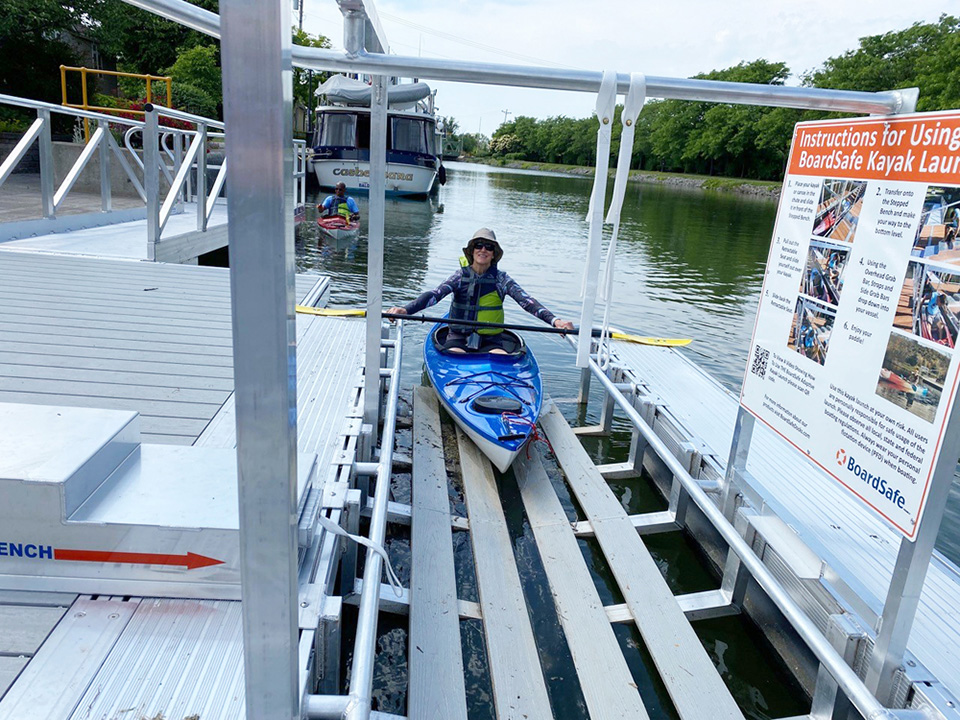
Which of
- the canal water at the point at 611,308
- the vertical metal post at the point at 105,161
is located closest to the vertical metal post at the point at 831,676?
the canal water at the point at 611,308

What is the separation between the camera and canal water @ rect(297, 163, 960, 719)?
11.1ft

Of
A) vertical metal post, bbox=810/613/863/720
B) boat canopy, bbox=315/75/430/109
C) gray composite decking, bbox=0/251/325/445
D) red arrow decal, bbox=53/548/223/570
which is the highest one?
boat canopy, bbox=315/75/430/109

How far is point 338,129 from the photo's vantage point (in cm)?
2467

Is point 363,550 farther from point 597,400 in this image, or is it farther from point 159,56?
point 159,56

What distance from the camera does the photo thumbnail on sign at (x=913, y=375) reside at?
2.13 meters

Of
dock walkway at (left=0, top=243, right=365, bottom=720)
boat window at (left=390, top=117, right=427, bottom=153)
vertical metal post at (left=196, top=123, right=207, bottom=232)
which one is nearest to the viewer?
dock walkway at (left=0, top=243, right=365, bottom=720)

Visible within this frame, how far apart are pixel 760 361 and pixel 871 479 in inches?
33.6

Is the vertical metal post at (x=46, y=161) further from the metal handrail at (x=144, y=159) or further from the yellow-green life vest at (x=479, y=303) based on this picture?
the yellow-green life vest at (x=479, y=303)

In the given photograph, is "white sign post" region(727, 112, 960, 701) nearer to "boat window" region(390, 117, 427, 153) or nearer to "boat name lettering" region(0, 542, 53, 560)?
"boat name lettering" region(0, 542, 53, 560)

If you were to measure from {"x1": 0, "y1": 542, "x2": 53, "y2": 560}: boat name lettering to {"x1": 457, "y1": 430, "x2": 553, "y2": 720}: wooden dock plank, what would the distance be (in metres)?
1.75

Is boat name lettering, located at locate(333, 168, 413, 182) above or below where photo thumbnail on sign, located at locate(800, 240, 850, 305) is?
below

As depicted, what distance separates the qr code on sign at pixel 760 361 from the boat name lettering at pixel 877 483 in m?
0.67

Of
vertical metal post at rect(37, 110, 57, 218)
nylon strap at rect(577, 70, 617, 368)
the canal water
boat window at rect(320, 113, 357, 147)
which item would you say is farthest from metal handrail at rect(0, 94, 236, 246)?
boat window at rect(320, 113, 357, 147)

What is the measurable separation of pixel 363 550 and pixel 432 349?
291 centimetres
